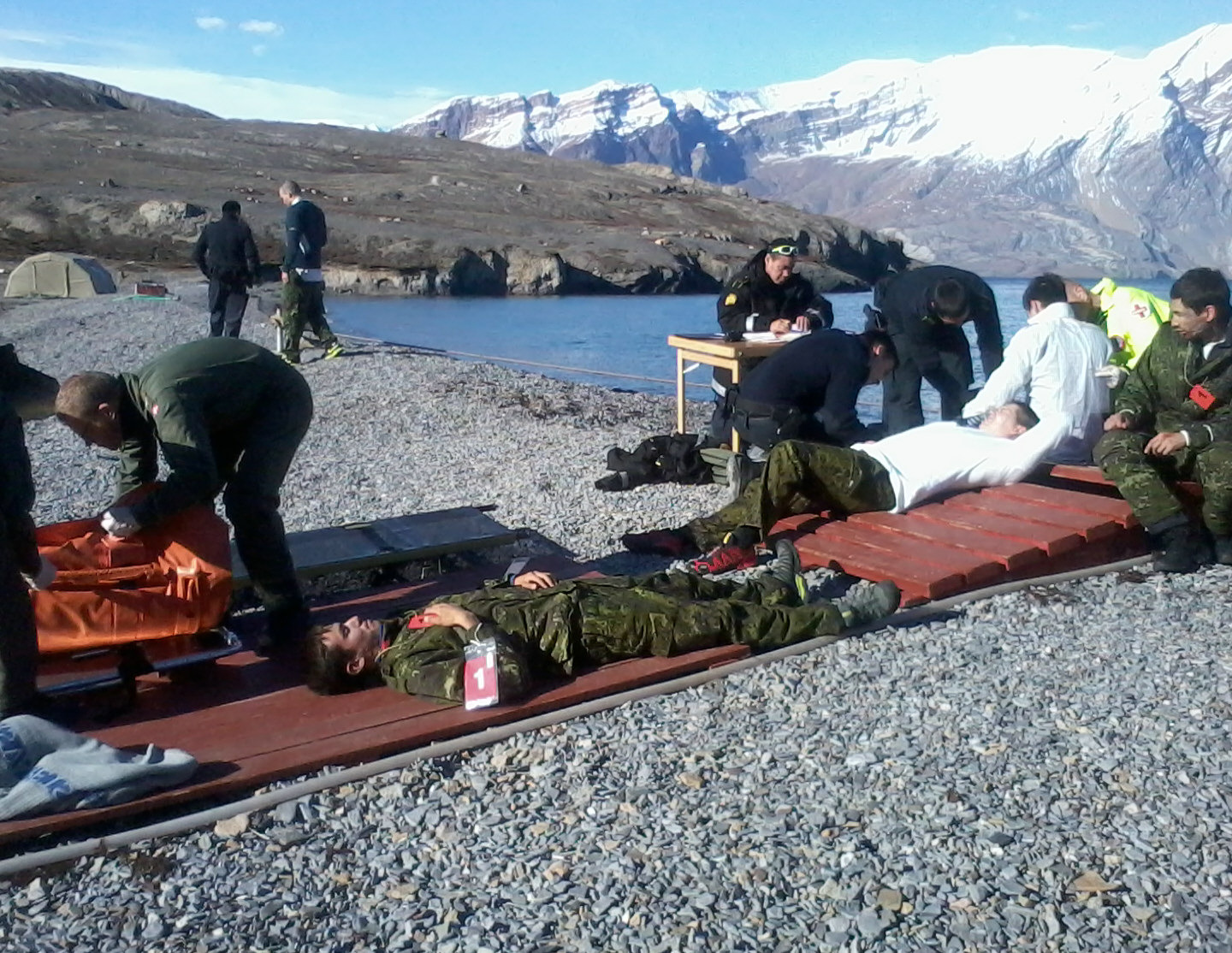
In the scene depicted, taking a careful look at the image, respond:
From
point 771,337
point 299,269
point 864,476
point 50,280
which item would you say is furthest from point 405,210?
point 864,476

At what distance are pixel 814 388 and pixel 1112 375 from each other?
177 centimetres

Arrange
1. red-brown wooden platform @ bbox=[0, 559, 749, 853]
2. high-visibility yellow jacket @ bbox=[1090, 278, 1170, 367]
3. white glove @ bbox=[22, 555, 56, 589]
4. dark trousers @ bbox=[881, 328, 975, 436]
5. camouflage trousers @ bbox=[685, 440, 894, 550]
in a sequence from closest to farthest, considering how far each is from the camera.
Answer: red-brown wooden platform @ bbox=[0, 559, 749, 853] → white glove @ bbox=[22, 555, 56, 589] → camouflage trousers @ bbox=[685, 440, 894, 550] → high-visibility yellow jacket @ bbox=[1090, 278, 1170, 367] → dark trousers @ bbox=[881, 328, 975, 436]

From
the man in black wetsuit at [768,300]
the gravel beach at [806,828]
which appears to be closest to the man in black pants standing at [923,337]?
the man in black wetsuit at [768,300]

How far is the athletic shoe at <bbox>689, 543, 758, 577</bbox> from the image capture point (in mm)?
6176

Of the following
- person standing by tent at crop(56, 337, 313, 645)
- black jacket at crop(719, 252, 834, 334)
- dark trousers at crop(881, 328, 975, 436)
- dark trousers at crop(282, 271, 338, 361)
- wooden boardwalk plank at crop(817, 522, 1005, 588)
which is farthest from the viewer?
dark trousers at crop(282, 271, 338, 361)

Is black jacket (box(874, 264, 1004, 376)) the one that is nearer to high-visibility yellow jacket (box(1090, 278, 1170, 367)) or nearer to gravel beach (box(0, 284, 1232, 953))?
high-visibility yellow jacket (box(1090, 278, 1170, 367))

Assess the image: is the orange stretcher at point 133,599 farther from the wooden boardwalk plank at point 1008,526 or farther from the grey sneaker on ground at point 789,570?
the wooden boardwalk plank at point 1008,526

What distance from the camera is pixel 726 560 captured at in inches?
244

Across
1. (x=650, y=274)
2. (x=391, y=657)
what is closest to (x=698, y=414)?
(x=391, y=657)

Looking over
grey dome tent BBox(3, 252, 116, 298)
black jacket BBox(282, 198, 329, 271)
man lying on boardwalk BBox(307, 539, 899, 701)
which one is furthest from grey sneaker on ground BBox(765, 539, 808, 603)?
grey dome tent BBox(3, 252, 116, 298)

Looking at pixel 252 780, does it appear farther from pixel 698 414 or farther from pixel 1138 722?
pixel 698 414

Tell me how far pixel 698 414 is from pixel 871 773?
9984 millimetres

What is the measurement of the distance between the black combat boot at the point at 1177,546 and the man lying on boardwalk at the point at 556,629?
5.64 feet

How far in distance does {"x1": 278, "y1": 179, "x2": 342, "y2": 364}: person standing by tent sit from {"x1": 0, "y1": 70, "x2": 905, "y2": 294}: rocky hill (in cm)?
3456
